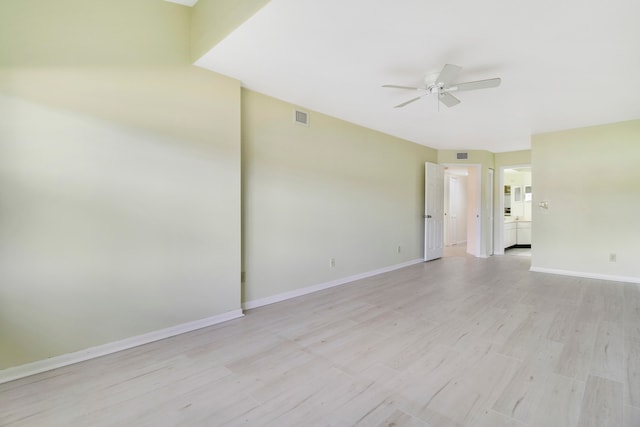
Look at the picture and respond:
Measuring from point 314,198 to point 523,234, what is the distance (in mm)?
7702

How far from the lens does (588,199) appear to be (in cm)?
476

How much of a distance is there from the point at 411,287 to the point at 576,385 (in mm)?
2354

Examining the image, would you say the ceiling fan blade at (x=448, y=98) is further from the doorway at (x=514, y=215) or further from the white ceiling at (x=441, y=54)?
the doorway at (x=514, y=215)

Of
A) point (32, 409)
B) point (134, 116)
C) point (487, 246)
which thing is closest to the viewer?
point (32, 409)

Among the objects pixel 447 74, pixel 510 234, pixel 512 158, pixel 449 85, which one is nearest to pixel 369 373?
pixel 447 74

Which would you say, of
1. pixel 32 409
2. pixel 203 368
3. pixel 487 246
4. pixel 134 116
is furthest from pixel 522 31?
pixel 487 246

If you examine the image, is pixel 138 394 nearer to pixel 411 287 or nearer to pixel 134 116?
pixel 134 116

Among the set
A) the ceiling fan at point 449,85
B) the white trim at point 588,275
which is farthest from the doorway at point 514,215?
the ceiling fan at point 449,85

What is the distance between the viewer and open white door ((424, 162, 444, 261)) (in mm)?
6098

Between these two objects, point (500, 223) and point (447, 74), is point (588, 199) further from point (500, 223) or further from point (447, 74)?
point (447, 74)

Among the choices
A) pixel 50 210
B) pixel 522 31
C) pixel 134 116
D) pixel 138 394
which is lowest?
pixel 138 394

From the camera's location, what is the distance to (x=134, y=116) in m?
2.41

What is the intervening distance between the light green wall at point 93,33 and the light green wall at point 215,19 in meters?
0.13

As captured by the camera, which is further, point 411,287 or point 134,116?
point 411,287
